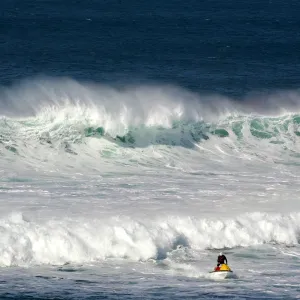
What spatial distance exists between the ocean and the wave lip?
0.06 meters

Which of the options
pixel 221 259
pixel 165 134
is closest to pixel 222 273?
pixel 221 259

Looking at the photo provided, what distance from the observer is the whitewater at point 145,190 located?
3756 cm

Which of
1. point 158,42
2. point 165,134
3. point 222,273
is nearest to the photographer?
point 222,273

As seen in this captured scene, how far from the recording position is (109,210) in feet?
143

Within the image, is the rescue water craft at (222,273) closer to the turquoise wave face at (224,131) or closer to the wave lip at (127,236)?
the wave lip at (127,236)

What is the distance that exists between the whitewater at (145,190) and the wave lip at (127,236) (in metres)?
0.05

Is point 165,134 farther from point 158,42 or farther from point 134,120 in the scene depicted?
point 158,42

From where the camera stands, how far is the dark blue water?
67438mm

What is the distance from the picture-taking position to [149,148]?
54094 mm

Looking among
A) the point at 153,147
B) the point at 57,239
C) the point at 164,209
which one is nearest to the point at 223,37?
the point at 153,147

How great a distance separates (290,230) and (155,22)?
36.9 meters

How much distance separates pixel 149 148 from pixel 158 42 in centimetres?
2083

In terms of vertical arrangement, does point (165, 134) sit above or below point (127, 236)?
above

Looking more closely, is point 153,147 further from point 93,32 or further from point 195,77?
point 93,32
